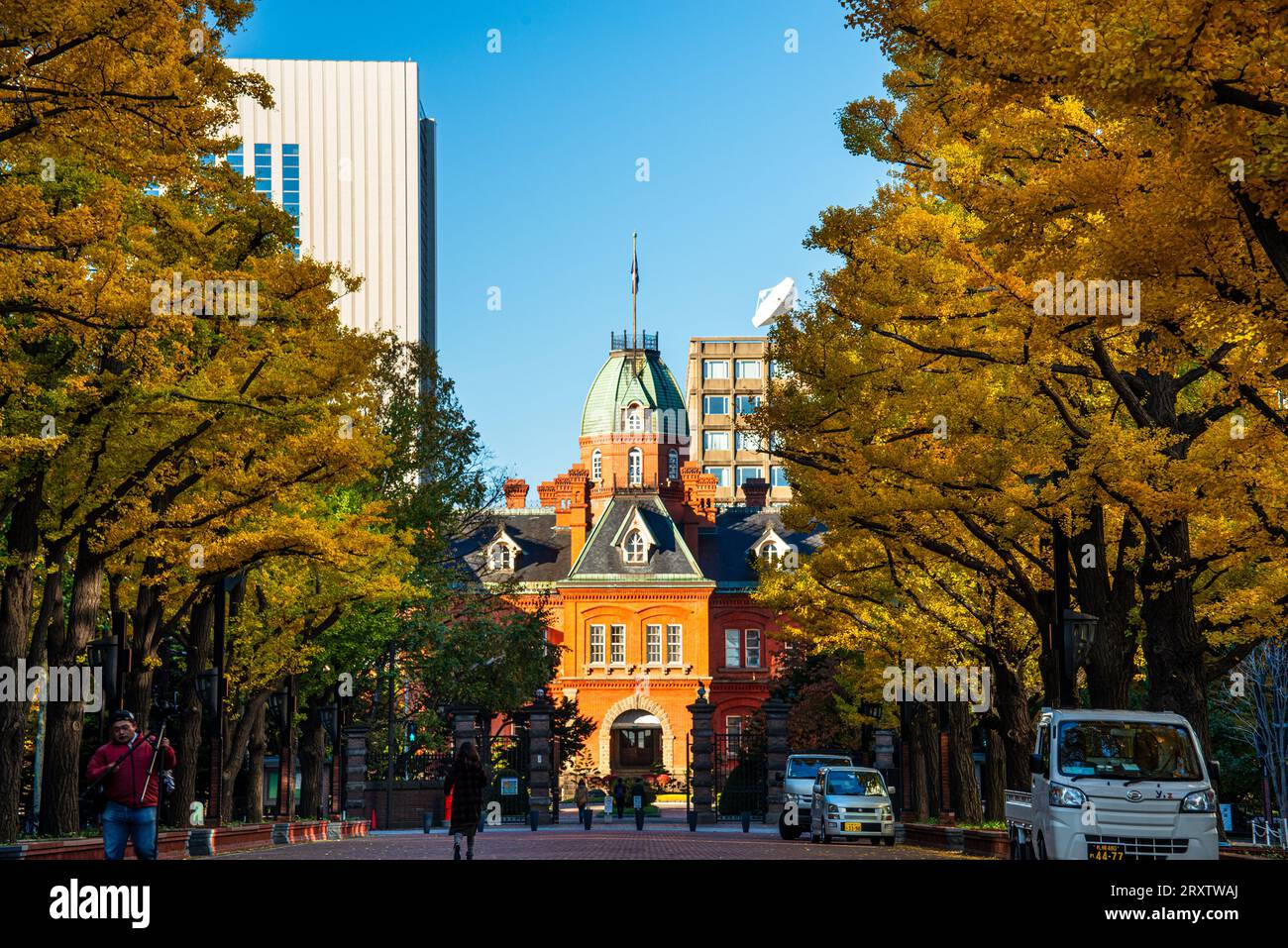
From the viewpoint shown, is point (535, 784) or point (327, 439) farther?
point (535, 784)

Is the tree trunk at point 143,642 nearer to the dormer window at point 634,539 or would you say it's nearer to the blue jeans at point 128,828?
the blue jeans at point 128,828

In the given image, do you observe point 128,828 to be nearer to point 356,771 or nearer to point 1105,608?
point 1105,608

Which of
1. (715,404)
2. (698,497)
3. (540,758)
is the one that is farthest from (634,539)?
(715,404)

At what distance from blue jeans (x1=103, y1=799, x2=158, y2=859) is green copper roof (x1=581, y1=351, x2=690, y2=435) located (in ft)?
255

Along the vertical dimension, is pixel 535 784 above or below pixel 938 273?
below

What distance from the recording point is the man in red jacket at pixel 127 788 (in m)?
15.2

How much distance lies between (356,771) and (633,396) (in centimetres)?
4827

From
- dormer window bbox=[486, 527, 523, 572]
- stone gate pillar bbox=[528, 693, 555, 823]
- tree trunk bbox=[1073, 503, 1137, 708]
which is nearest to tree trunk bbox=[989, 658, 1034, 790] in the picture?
tree trunk bbox=[1073, 503, 1137, 708]

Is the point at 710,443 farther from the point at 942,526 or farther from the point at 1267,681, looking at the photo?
the point at 942,526

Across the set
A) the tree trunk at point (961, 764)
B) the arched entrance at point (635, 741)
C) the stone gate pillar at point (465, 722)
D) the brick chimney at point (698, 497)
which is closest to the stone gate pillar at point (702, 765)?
the stone gate pillar at point (465, 722)

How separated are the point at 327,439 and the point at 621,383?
70.9m

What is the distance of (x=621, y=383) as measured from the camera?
95250 millimetres

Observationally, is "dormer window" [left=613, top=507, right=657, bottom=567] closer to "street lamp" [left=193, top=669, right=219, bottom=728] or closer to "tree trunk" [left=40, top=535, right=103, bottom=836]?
"street lamp" [left=193, top=669, right=219, bottom=728]
